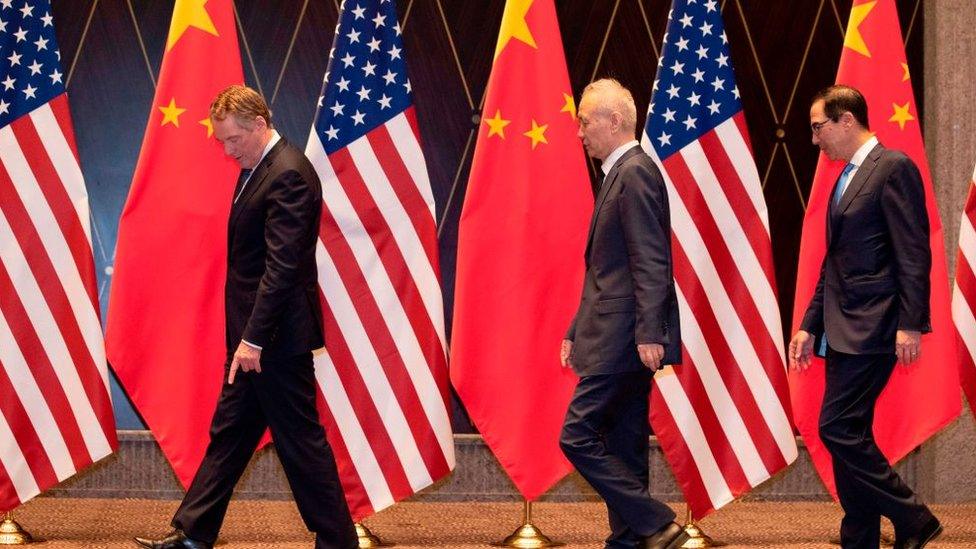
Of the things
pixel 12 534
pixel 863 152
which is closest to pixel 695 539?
pixel 863 152

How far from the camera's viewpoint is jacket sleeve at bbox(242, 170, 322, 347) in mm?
3680

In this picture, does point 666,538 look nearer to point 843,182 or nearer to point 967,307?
point 843,182

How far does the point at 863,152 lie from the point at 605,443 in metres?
1.21

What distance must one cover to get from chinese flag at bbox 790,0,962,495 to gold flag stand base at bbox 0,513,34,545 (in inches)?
109

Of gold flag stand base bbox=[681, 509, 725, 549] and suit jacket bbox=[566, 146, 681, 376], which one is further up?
suit jacket bbox=[566, 146, 681, 376]

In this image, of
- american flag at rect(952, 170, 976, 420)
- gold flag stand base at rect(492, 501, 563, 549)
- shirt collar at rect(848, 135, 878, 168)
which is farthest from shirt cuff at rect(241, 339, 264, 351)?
american flag at rect(952, 170, 976, 420)

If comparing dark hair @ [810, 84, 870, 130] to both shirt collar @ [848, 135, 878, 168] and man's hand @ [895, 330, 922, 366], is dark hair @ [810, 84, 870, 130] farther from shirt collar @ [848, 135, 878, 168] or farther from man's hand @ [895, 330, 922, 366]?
man's hand @ [895, 330, 922, 366]

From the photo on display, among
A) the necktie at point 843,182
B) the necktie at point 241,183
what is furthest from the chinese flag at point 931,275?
the necktie at point 241,183

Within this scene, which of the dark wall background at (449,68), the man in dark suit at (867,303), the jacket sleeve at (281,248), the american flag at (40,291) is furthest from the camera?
the dark wall background at (449,68)

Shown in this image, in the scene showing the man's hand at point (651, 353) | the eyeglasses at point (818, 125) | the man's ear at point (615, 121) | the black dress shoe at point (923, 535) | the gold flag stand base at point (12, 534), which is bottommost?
the black dress shoe at point (923, 535)

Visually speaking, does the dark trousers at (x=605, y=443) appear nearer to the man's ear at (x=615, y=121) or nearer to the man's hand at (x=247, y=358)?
the man's ear at (x=615, y=121)

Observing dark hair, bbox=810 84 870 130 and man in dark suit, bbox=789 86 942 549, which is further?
dark hair, bbox=810 84 870 130

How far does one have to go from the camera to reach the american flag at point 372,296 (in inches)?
176

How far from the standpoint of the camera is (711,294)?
454 centimetres
